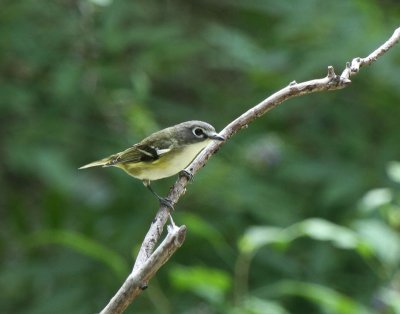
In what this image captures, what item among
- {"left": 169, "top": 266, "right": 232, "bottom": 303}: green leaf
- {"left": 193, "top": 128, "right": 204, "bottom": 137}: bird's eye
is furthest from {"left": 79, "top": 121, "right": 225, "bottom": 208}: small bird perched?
{"left": 169, "top": 266, "right": 232, "bottom": 303}: green leaf

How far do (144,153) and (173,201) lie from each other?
1378 mm

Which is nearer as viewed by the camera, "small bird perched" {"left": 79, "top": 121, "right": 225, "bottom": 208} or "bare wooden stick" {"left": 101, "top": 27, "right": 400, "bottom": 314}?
"bare wooden stick" {"left": 101, "top": 27, "right": 400, "bottom": 314}

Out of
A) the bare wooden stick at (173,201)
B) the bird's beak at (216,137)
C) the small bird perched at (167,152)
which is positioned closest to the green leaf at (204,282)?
the small bird perched at (167,152)

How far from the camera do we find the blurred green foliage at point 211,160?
17.4 ft

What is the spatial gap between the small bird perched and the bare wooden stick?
0.59 m

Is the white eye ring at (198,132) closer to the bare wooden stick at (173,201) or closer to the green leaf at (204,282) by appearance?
the bare wooden stick at (173,201)

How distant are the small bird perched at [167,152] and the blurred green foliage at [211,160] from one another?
45.2 inches

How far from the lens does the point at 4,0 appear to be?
5.70 metres

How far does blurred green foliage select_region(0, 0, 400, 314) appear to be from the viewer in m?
5.30

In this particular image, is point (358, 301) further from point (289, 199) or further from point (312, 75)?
point (312, 75)

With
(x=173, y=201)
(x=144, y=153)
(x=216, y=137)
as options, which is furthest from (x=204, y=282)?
(x=173, y=201)

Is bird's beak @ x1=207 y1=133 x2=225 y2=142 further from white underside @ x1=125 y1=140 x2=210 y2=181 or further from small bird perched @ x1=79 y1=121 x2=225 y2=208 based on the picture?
white underside @ x1=125 y1=140 x2=210 y2=181

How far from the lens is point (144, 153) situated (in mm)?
3818

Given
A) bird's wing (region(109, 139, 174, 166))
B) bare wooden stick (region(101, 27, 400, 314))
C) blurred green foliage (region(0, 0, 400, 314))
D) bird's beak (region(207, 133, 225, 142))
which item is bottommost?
bare wooden stick (region(101, 27, 400, 314))
